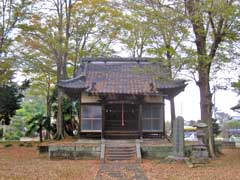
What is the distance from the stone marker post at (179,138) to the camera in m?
17.1

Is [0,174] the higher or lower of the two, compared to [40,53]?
lower

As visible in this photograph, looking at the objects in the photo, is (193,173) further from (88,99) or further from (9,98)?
(9,98)

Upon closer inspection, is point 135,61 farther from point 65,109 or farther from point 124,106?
point 65,109

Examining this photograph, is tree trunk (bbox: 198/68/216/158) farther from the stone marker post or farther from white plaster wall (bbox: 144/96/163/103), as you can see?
white plaster wall (bbox: 144/96/163/103)

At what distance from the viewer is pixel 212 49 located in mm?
17875

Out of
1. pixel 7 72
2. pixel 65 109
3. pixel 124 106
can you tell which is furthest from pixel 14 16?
pixel 65 109

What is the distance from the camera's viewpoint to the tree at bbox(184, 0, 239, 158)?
15.6m

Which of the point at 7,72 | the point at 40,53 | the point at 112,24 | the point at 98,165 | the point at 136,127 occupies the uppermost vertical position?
the point at 112,24

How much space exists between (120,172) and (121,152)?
517 cm

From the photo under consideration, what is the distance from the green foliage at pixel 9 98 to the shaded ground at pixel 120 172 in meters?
13.4

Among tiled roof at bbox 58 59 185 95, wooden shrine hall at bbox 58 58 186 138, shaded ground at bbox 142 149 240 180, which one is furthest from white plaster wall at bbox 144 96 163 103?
shaded ground at bbox 142 149 240 180

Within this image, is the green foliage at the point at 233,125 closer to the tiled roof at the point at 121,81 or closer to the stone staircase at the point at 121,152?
the tiled roof at the point at 121,81

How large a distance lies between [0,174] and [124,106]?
11.4m

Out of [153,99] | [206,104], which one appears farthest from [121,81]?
[206,104]
